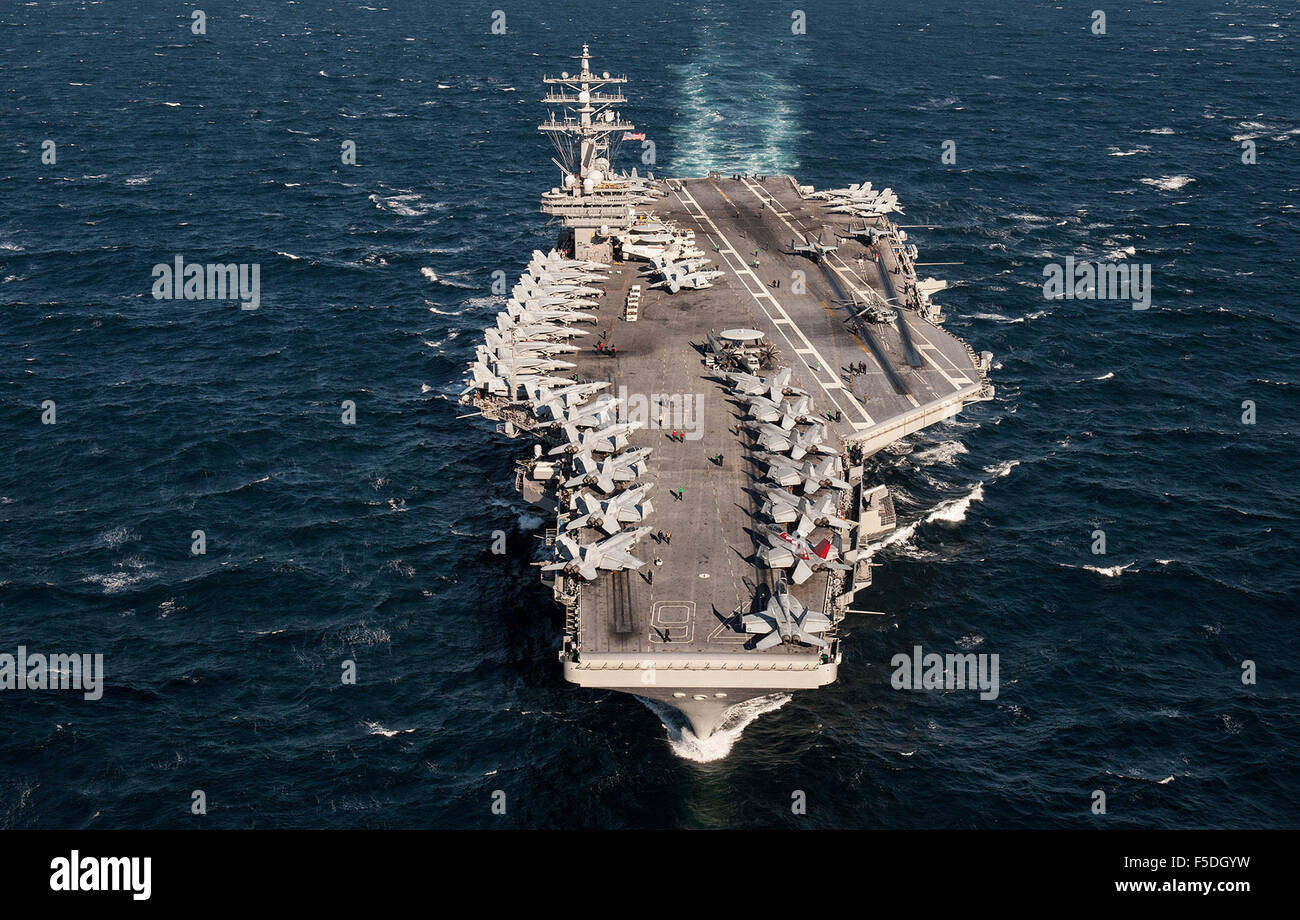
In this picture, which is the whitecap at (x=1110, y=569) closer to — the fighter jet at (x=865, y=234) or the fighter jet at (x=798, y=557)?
the fighter jet at (x=798, y=557)

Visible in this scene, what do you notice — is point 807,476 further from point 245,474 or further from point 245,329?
point 245,329

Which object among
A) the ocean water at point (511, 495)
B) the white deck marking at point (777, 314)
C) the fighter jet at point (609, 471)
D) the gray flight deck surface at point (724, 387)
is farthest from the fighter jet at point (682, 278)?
the fighter jet at point (609, 471)

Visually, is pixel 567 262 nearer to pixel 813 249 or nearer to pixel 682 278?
pixel 682 278

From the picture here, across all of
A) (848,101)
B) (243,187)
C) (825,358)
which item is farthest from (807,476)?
(848,101)

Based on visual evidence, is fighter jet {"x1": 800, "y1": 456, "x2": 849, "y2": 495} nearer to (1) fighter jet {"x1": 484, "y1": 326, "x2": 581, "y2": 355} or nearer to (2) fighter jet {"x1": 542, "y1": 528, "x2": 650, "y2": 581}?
(2) fighter jet {"x1": 542, "y1": 528, "x2": 650, "y2": 581}
